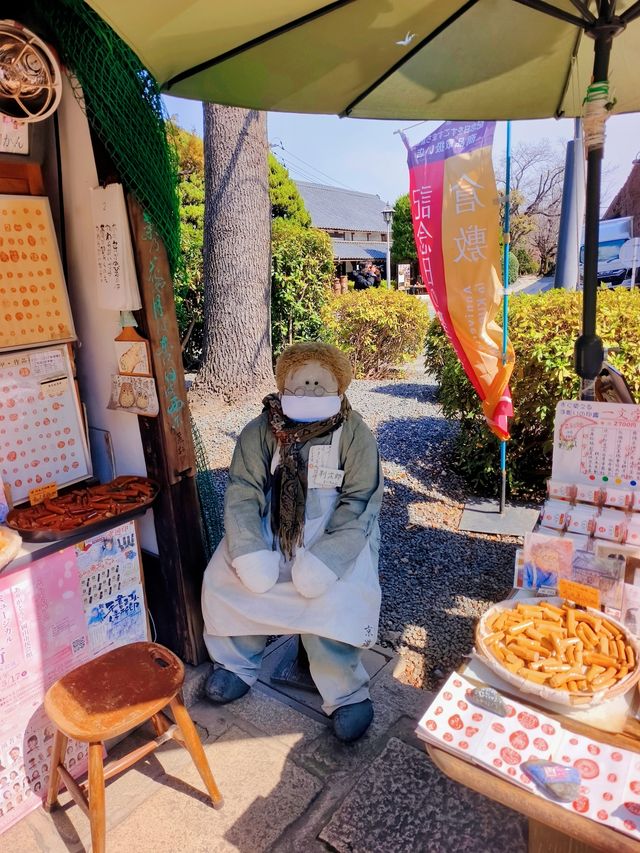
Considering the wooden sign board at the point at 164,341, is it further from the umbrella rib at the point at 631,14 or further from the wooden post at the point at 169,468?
the umbrella rib at the point at 631,14

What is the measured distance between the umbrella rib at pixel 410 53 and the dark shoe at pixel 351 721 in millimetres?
2972

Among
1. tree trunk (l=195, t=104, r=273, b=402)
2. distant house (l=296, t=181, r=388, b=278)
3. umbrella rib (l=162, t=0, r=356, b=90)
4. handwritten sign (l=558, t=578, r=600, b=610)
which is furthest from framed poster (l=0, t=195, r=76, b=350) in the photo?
distant house (l=296, t=181, r=388, b=278)

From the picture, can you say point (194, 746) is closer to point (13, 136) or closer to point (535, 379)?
point (13, 136)

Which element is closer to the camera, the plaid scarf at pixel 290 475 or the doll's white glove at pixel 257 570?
the doll's white glove at pixel 257 570

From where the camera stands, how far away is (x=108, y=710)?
6.07 ft

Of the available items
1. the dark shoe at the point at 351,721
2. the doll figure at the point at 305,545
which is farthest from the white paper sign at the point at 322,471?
the dark shoe at the point at 351,721

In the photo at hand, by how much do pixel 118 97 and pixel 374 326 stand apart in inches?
308

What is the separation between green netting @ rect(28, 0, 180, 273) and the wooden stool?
179cm

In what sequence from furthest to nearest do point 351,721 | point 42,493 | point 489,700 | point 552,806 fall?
point 42,493, point 351,721, point 489,700, point 552,806

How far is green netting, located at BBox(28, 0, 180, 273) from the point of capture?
2.08m

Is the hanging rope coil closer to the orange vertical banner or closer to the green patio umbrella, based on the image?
the green patio umbrella

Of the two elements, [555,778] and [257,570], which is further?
[257,570]

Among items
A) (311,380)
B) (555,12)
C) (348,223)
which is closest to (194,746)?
(311,380)

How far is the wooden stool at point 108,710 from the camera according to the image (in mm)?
1795
